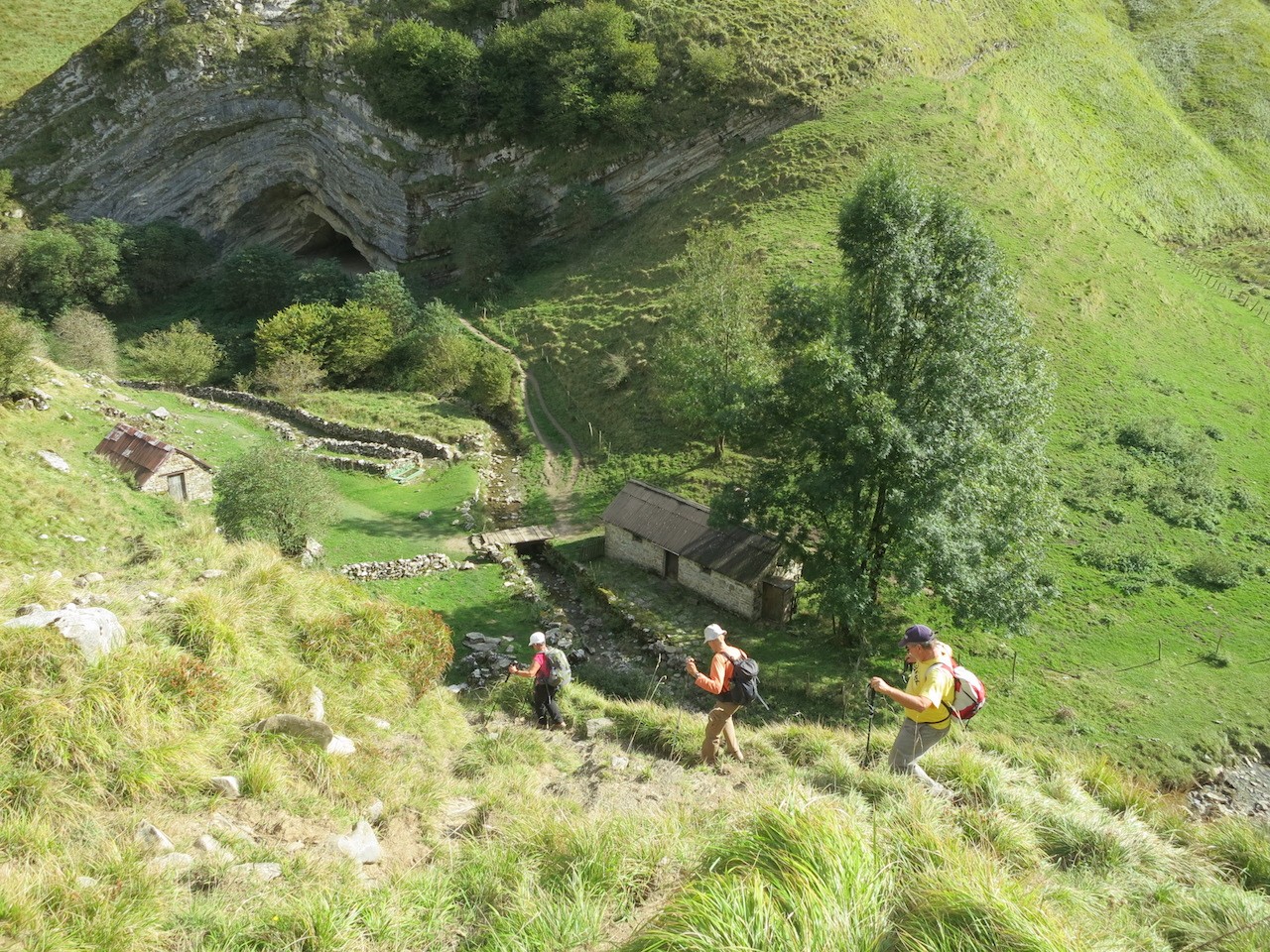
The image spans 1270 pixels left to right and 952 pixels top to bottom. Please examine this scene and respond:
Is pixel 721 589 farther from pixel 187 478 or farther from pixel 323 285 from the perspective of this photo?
pixel 323 285

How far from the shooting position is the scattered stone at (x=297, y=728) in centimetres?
884

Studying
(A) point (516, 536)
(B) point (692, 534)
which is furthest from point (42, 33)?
(B) point (692, 534)

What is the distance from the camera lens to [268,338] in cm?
3984

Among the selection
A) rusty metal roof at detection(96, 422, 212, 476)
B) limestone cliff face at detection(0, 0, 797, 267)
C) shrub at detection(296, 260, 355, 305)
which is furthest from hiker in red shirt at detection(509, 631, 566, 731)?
limestone cliff face at detection(0, 0, 797, 267)

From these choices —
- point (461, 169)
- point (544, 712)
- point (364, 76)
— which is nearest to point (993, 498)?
point (544, 712)

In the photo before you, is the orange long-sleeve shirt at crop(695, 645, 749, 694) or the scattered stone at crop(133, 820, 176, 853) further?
the orange long-sleeve shirt at crop(695, 645, 749, 694)

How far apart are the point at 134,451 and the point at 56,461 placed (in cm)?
255

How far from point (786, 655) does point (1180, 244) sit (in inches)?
1670

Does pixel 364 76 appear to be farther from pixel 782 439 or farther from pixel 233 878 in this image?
pixel 233 878

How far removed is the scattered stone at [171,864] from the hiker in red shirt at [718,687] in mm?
6002

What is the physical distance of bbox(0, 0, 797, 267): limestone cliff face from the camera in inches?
2073

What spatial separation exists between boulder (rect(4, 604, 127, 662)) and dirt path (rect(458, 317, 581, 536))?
1724 cm

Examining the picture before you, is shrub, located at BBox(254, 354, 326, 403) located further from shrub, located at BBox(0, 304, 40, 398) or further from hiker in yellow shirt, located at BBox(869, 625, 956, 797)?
hiker in yellow shirt, located at BBox(869, 625, 956, 797)

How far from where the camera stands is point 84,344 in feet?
141
